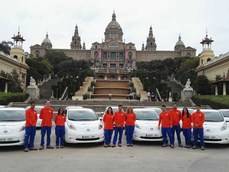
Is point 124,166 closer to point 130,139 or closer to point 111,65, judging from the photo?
point 130,139

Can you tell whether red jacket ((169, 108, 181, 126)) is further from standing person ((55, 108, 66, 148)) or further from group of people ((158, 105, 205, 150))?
standing person ((55, 108, 66, 148))

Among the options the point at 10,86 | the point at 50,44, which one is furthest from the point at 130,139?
the point at 50,44

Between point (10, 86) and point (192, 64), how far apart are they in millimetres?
52448

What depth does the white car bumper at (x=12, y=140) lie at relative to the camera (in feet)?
40.8

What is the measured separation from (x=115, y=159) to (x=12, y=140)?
3.99 meters

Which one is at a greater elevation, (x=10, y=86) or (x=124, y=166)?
(x=10, y=86)

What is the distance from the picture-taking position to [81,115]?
15.0 m

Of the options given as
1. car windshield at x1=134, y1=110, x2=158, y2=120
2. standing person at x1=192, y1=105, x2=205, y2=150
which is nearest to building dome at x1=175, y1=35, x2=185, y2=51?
car windshield at x1=134, y1=110, x2=158, y2=120

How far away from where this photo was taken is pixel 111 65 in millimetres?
143375

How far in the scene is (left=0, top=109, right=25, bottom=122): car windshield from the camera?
13.6m

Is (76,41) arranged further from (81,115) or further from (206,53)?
(81,115)

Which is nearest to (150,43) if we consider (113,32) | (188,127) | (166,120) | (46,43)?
(113,32)

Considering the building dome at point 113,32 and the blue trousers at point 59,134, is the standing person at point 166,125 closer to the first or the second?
the blue trousers at point 59,134

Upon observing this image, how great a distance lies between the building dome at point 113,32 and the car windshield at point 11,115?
135786 millimetres
